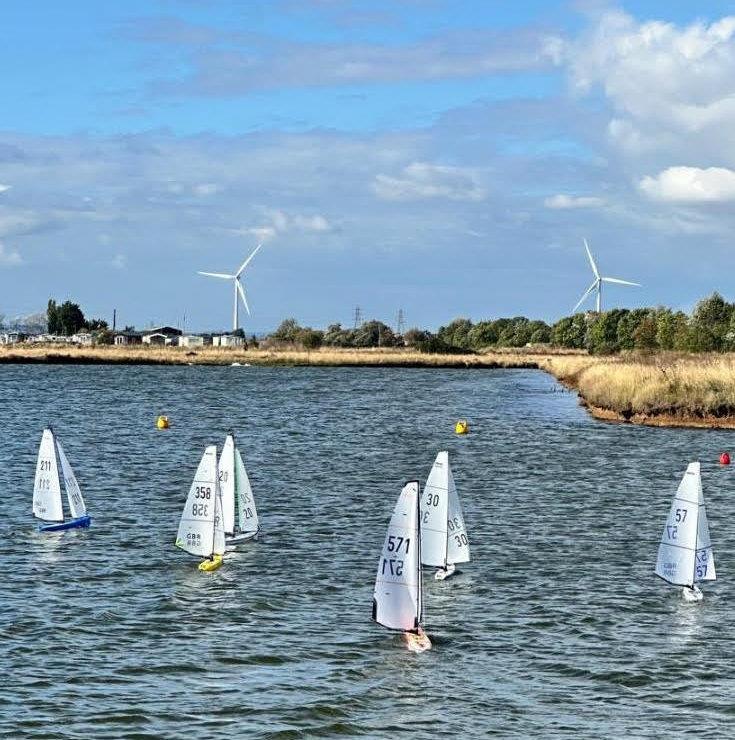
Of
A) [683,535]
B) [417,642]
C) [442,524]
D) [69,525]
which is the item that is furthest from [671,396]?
[417,642]

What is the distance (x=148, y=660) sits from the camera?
763 inches

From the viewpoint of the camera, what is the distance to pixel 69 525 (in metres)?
30.2

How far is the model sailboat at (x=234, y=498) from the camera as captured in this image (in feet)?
91.8

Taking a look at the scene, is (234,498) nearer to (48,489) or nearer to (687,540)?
(48,489)

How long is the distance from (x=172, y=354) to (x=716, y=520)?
458 feet

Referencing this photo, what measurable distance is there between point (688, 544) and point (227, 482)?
10241 mm

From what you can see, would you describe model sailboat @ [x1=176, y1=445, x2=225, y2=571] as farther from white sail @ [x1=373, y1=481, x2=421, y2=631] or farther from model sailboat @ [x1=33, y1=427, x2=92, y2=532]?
white sail @ [x1=373, y1=481, x2=421, y2=631]

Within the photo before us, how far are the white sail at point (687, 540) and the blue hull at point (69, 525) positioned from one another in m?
14.0

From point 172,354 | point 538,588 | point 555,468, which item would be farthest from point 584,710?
point 172,354

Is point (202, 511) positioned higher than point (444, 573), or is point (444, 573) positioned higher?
point (202, 511)

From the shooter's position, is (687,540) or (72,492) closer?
(687,540)

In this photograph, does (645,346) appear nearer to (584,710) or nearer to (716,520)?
(716,520)

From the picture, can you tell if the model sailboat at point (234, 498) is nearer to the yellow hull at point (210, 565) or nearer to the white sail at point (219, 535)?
the white sail at point (219, 535)

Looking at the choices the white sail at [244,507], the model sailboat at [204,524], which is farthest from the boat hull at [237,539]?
the model sailboat at [204,524]
